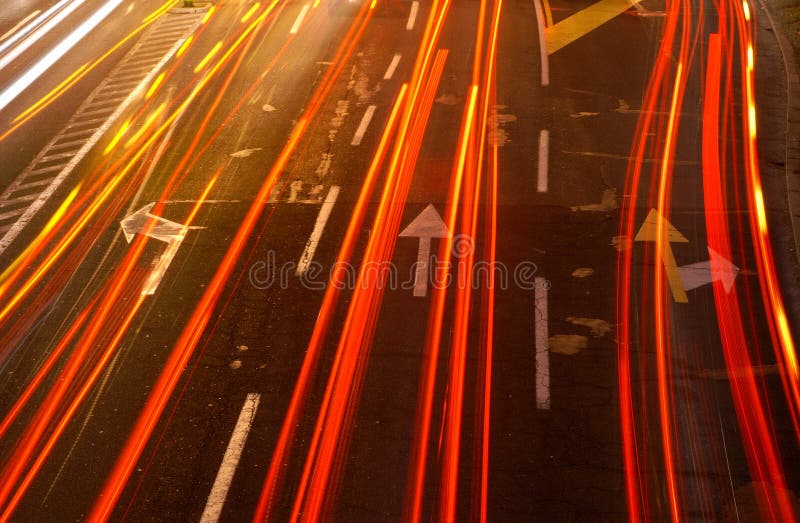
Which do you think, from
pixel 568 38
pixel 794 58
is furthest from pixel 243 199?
pixel 794 58

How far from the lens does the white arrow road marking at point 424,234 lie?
36.3 feet

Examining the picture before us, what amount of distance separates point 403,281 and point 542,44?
9846 millimetres

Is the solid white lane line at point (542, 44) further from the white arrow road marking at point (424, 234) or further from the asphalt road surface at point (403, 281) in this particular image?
the white arrow road marking at point (424, 234)

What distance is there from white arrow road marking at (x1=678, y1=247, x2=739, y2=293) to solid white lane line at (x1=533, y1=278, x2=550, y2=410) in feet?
6.25

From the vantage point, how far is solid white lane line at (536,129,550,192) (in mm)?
13258

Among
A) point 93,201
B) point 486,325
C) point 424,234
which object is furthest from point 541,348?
point 93,201

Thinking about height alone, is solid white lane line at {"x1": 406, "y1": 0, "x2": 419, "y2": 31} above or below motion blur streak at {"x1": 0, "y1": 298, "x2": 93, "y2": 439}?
below

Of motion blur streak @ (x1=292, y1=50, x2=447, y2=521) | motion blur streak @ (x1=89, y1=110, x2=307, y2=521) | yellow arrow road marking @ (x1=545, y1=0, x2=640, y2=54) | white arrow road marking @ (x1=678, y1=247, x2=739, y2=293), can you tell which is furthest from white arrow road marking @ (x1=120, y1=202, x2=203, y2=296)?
yellow arrow road marking @ (x1=545, y1=0, x2=640, y2=54)

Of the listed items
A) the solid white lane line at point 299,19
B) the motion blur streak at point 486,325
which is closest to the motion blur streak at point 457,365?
the motion blur streak at point 486,325

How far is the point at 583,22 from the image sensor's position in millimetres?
20203

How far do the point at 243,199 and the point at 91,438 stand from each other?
530 cm

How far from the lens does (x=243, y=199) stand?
13.1 meters

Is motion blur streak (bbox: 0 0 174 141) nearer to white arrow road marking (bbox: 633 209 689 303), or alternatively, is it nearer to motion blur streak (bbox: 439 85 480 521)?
motion blur streak (bbox: 439 85 480 521)

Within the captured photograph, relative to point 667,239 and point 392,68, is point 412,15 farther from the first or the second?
point 667,239
